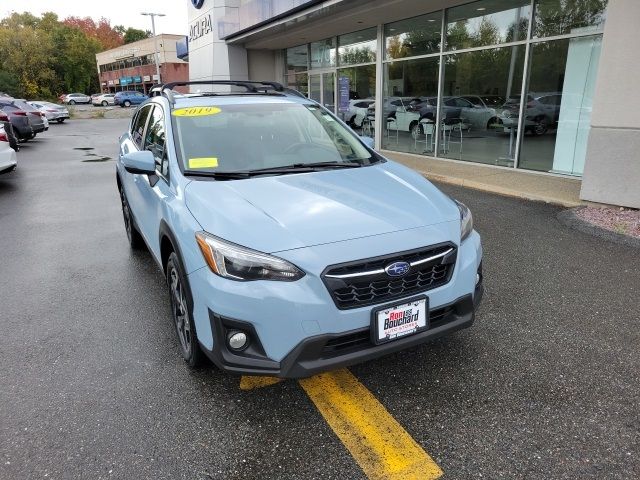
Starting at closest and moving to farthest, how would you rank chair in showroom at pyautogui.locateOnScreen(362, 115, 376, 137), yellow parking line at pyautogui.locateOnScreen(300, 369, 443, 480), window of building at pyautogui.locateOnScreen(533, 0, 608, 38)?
yellow parking line at pyautogui.locateOnScreen(300, 369, 443, 480), window of building at pyautogui.locateOnScreen(533, 0, 608, 38), chair in showroom at pyautogui.locateOnScreen(362, 115, 376, 137)

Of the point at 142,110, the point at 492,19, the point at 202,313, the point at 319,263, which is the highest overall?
the point at 492,19

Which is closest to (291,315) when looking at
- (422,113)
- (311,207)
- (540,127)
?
(311,207)

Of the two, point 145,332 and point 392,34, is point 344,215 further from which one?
point 392,34

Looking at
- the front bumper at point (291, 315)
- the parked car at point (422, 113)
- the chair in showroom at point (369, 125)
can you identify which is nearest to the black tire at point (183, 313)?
the front bumper at point (291, 315)

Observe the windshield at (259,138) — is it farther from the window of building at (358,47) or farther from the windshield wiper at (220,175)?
the window of building at (358,47)

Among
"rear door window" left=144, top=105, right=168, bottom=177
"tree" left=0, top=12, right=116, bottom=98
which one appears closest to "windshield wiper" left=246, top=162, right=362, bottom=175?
"rear door window" left=144, top=105, right=168, bottom=177

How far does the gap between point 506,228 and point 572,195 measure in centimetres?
219

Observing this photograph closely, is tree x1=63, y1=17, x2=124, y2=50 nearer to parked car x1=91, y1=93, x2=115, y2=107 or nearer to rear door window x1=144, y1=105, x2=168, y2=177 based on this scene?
parked car x1=91, y1=93, x2=115, y2=107

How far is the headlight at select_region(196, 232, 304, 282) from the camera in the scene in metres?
2.35

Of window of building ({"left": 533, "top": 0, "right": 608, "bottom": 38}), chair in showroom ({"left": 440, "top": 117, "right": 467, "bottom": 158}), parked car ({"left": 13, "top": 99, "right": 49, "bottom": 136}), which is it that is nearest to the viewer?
window of building ({"left": 533, "top": 0, "right": 608, "bottom": 38})

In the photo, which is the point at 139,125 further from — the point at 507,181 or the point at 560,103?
the point at 560,103

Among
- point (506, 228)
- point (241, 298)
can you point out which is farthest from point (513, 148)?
point (241, 298)

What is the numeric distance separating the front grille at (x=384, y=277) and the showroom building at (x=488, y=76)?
504cm

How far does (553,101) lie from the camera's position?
9.08 metres
